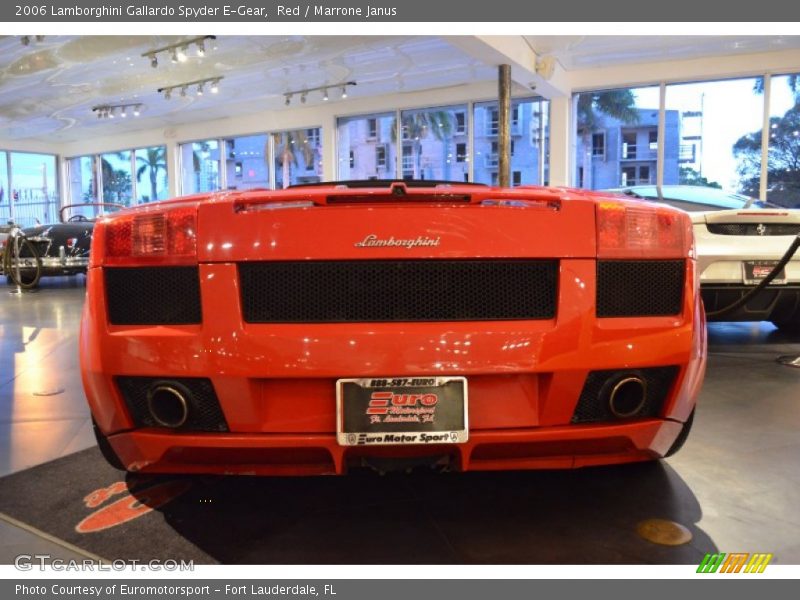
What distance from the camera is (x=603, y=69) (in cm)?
1098

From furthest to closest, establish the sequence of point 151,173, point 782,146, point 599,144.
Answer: point 151,173 < point 599,144 < point 782,146

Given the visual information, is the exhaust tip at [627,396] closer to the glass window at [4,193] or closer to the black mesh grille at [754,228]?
the black mesh grille at [754,228]

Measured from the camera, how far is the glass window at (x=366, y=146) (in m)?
13.9

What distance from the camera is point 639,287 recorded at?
145 centimetres

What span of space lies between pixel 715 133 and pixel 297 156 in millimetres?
9372

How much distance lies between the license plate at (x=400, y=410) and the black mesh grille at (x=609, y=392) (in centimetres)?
29

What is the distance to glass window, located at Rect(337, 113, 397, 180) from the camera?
1391 centimetres

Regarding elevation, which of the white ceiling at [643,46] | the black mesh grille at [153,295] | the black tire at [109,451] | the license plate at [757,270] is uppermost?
the white ceiling at [643,46]

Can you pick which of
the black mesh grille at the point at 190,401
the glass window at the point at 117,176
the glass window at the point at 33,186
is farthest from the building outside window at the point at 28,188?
the black mesh grille at the point at 190,401

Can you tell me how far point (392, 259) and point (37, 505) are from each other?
4.20ft

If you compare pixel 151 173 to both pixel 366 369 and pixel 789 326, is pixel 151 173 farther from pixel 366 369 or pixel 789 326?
pixel 366 369

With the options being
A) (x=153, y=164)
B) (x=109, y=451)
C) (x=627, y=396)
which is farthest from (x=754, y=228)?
(x=153, y=164)

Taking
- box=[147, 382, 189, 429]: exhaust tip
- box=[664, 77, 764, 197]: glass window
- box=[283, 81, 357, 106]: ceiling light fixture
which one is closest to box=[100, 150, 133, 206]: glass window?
box=[283, 81, 357, 106]: ceiling light fixture
